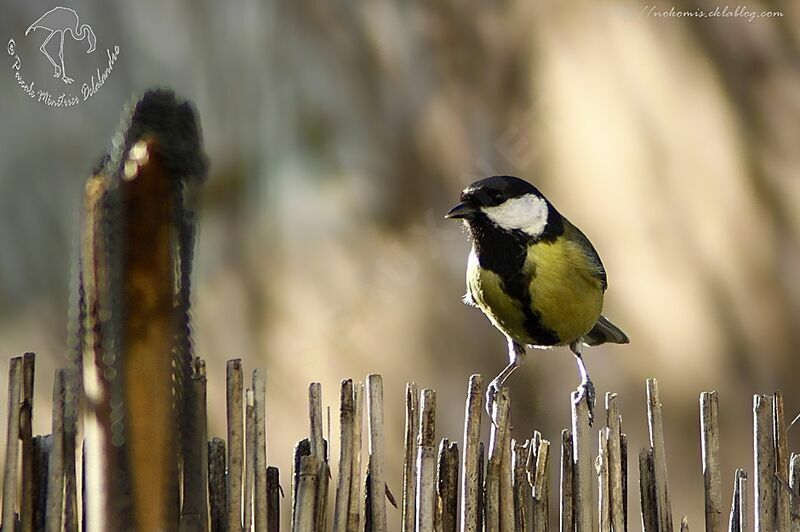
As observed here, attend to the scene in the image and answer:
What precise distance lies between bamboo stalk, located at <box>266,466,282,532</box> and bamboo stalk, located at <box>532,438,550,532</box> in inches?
13.9

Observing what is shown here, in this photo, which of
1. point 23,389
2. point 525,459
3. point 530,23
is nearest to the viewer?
point 23,389

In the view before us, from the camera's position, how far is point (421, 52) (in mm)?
3170

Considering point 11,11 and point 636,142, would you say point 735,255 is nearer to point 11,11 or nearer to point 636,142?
point 636,142

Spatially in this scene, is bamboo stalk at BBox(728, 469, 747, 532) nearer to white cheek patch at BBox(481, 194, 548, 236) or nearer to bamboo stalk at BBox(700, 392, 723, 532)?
bamboo stalk at BBox(700, 392, 723, 532)

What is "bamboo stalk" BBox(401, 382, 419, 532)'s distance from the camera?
1453mm

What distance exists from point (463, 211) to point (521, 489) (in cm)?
65

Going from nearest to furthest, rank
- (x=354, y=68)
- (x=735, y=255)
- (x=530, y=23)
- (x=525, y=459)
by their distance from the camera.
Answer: (x=525, y=459), (x=735, y=255), (x=530, y=23), (x=354, y=68)

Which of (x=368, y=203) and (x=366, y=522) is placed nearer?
(x=366, y=522)

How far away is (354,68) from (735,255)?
1239mm

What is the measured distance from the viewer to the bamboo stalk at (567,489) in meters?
1.51

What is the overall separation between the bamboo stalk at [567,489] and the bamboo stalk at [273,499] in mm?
390

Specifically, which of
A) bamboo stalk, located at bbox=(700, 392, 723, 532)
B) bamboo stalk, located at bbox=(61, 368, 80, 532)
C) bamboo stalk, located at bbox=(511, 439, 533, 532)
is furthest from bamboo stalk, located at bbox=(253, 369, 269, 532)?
bamboo stalk, located at bbox=(700, 392, 723, 532)

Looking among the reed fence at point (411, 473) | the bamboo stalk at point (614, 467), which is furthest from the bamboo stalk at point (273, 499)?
the bamboo stalk at point (614, 467)

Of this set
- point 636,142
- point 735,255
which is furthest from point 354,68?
point 735,255
